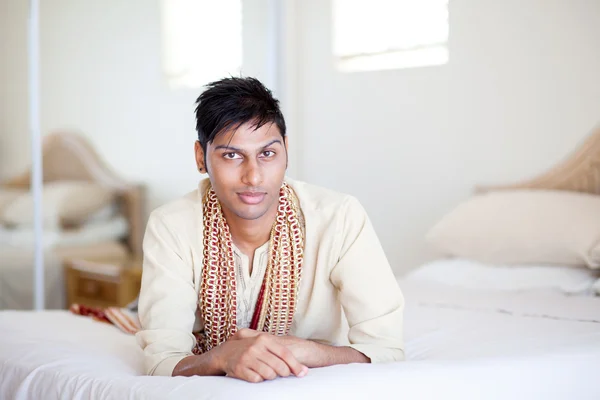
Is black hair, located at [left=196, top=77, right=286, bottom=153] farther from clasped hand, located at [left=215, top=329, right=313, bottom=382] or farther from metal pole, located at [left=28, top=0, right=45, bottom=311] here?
metal pole, located at [left=28, top=0, right=45, bottom=311]

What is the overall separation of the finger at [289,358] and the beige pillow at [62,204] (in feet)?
7.83

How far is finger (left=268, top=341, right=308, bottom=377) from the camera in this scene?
1.37 metres

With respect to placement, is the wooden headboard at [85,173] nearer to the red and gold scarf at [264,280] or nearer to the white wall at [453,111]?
the white wall at [453,111]

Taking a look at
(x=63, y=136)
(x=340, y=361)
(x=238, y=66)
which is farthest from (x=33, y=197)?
(x=340, y=361)

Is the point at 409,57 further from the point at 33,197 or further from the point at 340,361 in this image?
the point at 340,361

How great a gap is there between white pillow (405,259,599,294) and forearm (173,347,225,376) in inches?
63.2

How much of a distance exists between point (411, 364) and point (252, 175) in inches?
20.1

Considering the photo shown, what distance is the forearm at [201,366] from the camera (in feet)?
4.72

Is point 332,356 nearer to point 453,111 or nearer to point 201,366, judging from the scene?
point 201,366

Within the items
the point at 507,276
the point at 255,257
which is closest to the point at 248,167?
the point at 255,257

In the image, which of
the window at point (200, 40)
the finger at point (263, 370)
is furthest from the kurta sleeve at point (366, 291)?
the window at point (200, 40)

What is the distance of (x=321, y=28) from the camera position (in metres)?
4.30

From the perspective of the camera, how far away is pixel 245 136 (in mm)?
1635

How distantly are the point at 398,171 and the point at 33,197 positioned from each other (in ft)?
5.87
